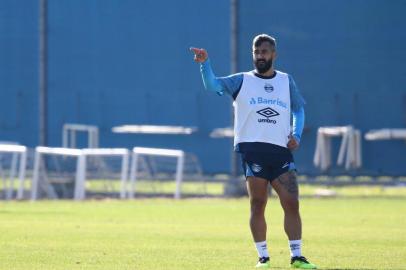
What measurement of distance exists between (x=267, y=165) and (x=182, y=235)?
5042 mm

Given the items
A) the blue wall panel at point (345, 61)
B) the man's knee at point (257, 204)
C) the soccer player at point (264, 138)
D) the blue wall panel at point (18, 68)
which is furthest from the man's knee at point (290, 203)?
the blue wall panel at point (18, 68)

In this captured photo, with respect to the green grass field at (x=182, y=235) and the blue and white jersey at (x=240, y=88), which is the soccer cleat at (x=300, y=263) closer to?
the green grass field at (x=182, y=235)

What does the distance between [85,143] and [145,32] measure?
3.13m

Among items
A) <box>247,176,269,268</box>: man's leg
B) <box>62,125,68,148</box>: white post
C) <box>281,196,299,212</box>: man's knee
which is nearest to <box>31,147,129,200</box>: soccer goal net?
<box>62,125,68,148</box>: white post

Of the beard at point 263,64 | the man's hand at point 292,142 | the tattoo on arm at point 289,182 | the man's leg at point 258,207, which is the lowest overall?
the man's leg at point 258,207

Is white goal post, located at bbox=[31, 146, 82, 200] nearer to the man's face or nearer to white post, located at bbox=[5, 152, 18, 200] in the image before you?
white post, located at bbox=[5, 152, 18, 200]

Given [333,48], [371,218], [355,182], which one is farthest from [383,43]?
[371,218]

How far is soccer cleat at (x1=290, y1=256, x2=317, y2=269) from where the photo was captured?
12.9m

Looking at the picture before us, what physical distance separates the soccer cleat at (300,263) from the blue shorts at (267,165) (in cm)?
85

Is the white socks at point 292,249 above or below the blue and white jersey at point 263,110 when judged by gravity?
below

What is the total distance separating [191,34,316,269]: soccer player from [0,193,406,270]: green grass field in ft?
1.63

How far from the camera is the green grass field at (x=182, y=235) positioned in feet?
45.5

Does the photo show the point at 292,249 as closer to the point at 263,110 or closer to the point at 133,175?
the point at 263,110

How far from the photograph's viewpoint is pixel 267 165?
13.3 m
